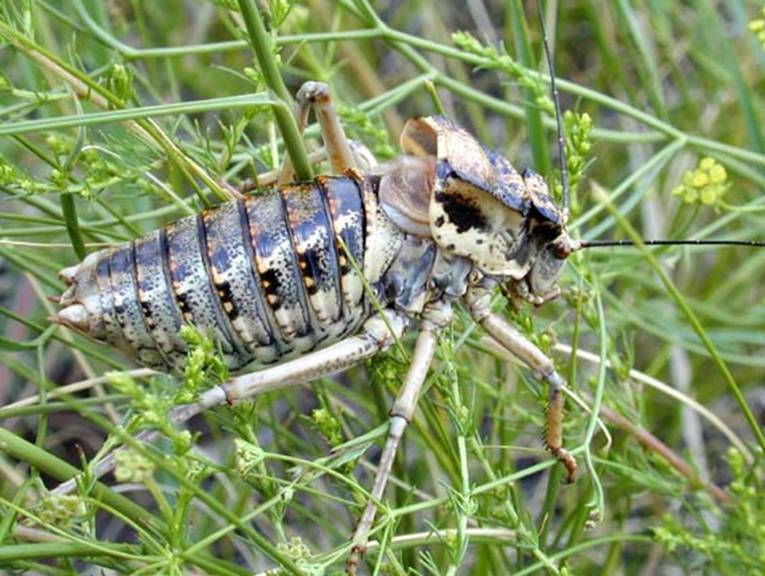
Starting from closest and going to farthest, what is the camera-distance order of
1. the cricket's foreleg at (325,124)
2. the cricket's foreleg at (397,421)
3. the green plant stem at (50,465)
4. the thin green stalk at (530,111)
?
1. the green plant stem at (50,465)
2. the cricket's foreleg at (397,421)
3. the cricket's foreleg at (325,124)
4. the thin green stalk at (530,111)

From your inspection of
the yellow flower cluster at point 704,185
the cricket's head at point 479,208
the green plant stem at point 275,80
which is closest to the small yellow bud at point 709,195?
the yellow flower cluster at point 704,185

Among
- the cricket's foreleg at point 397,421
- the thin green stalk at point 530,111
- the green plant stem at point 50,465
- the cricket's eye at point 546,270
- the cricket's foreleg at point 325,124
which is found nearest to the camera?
the green plant stem at point 50,465

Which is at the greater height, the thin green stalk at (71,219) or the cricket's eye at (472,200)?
the thin green stalk at (71,219)

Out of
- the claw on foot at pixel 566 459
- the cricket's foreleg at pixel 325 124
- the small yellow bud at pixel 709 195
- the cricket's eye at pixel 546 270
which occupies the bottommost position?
the claw on foot at pixel 566 459

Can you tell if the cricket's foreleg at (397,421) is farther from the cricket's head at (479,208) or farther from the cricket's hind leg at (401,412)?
the cricket's head at (479,208)

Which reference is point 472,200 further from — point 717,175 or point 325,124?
point 717,175

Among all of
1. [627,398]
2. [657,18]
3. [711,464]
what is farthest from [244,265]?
[657,18]

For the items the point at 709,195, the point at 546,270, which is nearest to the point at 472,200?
the point at 546,270

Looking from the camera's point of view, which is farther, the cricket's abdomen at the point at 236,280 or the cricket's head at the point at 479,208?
the cricket's head at the point at 479,208
